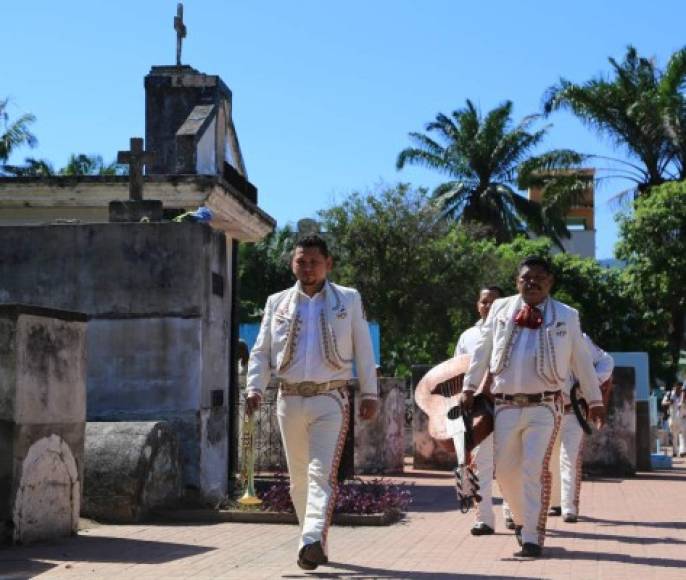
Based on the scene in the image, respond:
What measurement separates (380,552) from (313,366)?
158 centimetres

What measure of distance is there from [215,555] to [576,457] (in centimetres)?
426

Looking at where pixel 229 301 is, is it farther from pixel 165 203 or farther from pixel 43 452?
pixel 43 452

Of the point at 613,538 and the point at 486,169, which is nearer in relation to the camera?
the point at 613,538

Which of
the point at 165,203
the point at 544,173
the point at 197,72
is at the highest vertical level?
the point at 544,173

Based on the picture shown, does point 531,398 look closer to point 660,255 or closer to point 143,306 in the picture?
point 143,306

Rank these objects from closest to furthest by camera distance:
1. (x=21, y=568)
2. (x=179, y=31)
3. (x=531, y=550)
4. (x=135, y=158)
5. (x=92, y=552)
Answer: (x=21, y=568) < (x=531, y=550) < (x=92, y=552) < (x=135, y=158) < (x=179, y=31)

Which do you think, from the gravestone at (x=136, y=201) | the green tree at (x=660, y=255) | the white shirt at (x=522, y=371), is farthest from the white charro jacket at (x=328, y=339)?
the green tree at (x=660, y=255)

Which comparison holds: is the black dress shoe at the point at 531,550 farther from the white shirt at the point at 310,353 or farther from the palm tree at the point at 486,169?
the palm tree at the point at 486,169

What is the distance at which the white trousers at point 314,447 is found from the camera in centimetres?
794

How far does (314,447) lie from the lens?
320 inches

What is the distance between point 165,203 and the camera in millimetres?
14047

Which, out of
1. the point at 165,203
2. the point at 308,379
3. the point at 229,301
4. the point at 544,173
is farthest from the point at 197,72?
the point at 544,173

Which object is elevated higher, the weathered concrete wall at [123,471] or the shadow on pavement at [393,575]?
the weathered concrete wall at [123,471]

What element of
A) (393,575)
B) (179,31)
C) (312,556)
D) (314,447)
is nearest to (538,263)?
(314,447)
